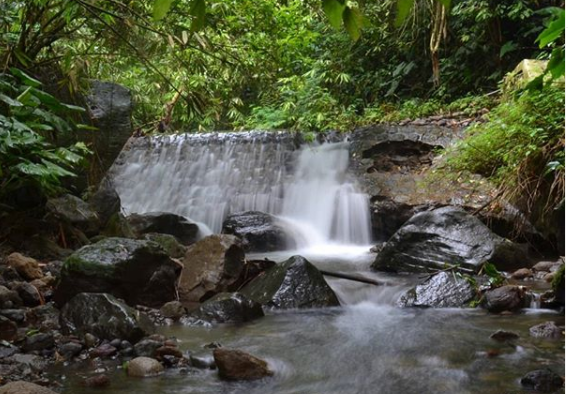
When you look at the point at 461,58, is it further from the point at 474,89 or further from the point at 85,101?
the point at 85,101

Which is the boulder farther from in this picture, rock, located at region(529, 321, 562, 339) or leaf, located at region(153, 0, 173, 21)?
leaf, located at region(153, 0, 173, 21)

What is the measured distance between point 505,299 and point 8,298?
4210 mm

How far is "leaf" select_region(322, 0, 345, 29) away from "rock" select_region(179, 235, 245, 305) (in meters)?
4.55

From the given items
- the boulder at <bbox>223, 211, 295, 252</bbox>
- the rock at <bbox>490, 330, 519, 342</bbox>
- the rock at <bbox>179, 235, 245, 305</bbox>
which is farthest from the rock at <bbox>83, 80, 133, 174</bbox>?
the rock at <bbox>490, 330, 519, 342</bbox>

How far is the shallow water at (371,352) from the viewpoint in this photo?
3.31 metres

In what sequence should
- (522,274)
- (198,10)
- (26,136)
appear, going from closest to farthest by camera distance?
(198,10) < (26,136) < (522,274)

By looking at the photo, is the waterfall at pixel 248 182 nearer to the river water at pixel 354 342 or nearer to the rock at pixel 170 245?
the river water at pixel 354 342

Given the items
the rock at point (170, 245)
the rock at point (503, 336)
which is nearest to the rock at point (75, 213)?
the rock at point (170, 245)

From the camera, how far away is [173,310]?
4.87m

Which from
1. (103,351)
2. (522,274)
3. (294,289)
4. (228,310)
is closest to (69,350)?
(103,351)

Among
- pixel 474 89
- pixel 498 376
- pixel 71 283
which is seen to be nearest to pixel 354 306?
pixel 498 376

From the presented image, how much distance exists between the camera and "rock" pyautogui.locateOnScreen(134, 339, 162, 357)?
3.72 m

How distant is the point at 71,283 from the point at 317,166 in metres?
6.35

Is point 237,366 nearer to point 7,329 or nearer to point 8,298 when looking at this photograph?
point 7,329
